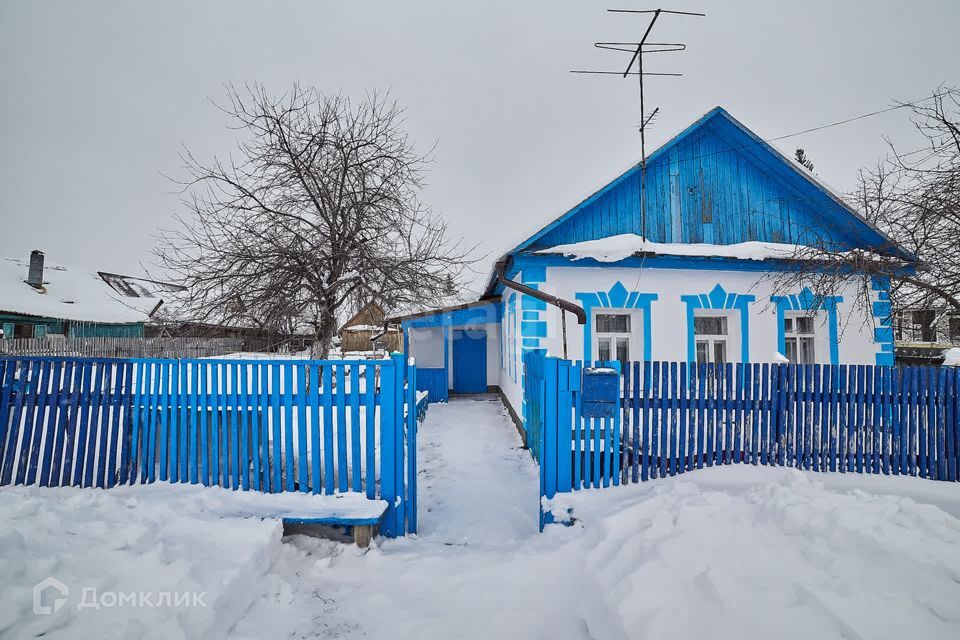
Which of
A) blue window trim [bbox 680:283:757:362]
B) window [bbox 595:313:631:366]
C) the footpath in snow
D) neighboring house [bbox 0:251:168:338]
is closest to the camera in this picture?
the footpath in snow

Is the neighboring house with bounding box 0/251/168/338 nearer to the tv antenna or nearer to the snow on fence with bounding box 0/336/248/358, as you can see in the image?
the snow on fence with bounding box 0/336/248/358

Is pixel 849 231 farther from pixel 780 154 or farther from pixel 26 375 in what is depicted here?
pixel 26 375

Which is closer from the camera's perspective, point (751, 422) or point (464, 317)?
point (751, 422)

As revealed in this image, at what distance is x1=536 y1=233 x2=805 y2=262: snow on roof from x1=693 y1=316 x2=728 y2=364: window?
52.0 inches

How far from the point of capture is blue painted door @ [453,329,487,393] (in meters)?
15.4

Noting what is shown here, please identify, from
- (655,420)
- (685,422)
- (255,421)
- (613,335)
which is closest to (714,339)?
(613,335)

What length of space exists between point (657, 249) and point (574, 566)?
20.4ft

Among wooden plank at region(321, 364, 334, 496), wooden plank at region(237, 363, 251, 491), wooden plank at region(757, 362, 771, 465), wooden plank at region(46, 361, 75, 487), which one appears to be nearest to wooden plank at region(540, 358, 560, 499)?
wooden plank at region(321, 364, 334, 496)

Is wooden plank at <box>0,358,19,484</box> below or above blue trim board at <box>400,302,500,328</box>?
below

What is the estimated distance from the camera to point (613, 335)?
8148mm

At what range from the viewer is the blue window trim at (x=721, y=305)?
8047 mm

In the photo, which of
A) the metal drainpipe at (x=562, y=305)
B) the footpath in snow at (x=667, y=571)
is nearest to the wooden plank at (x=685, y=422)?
the footpath in snow at (x=667, y=571)

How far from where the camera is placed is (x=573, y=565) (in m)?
3.51

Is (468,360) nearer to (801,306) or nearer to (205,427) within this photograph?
(801,306)
